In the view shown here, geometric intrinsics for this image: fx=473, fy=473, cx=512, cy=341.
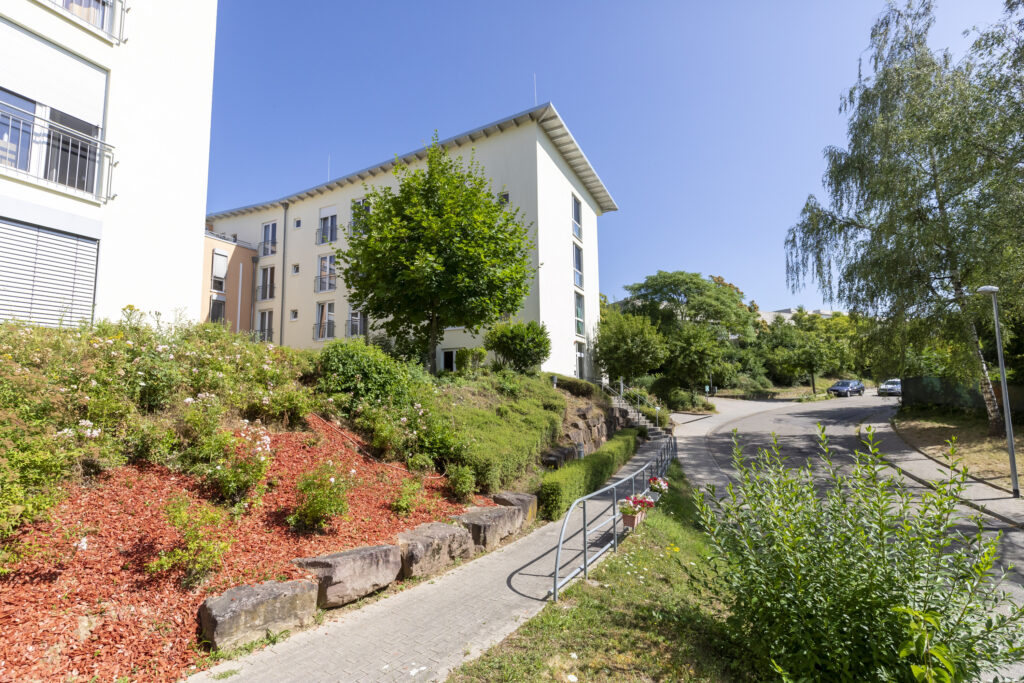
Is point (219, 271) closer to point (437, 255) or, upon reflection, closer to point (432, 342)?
point (432, 342)

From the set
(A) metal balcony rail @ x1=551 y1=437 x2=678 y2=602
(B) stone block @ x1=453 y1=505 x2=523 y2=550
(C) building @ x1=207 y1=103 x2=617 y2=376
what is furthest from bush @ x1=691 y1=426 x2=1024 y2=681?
(C) building @ x1=207 y1=103 x2=617 y2=376

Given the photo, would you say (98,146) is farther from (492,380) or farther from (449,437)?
(492,380)

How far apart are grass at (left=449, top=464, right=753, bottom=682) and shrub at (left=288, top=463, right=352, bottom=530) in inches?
85.5

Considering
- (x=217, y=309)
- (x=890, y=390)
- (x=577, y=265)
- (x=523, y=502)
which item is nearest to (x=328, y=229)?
(x=217, y=309)

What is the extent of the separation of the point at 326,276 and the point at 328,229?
9.68ft

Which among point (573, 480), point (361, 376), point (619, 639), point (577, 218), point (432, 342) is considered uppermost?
point (577, 218)

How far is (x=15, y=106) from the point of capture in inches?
306

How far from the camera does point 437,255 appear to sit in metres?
12.1

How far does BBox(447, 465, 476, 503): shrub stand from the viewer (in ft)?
22.5

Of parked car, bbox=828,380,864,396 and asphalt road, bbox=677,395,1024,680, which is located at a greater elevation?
parked car, bbox=828,380,864,396

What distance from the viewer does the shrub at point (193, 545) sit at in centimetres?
369

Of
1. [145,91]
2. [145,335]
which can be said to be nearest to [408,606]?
[145,335]

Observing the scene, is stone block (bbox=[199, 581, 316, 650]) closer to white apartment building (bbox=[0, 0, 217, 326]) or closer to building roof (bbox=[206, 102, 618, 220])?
white apartment building (bbox=[0, 0, 217, 326])

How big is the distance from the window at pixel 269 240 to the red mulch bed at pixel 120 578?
27.6m
